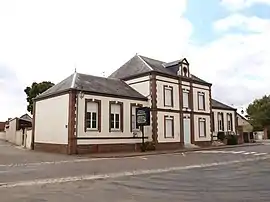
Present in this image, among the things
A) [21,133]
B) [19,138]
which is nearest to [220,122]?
[21,133]

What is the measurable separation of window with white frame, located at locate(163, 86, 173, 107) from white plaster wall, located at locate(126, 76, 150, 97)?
189 centimetres

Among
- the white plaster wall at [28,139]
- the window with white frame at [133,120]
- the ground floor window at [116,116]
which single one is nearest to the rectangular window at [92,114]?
the ground floor window at [116,116]

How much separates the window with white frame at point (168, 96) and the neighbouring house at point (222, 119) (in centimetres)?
1062

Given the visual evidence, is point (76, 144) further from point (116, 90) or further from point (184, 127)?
point (184, 127)

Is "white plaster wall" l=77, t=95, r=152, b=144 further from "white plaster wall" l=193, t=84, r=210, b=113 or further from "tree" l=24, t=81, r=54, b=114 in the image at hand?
"tree" l=24, t=81, r=54, b=114

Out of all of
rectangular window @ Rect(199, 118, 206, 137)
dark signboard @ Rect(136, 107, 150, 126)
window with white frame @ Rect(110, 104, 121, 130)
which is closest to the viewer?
dark signboard @ Rect(136, 107, 150, 126)

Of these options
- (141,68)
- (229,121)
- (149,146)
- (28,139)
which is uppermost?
(141,68)

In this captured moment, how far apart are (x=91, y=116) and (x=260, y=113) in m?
54.6

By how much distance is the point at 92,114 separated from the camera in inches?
1075

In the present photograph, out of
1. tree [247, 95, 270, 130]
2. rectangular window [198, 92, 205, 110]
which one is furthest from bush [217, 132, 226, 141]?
tree [247, 95, 270, 130]

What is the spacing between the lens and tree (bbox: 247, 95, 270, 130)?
235 ft

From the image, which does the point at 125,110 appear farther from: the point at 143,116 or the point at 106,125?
the point at 106,125

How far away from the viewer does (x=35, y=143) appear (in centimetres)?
3066

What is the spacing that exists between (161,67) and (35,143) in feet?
47.8
